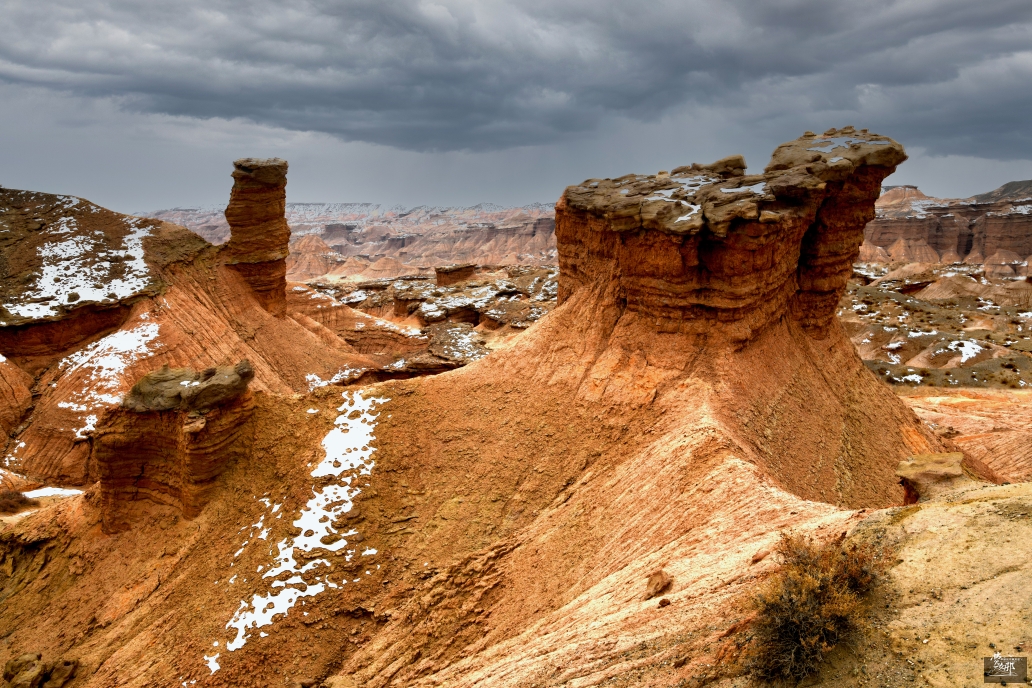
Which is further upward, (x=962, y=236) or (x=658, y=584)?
(x=962, y=236)

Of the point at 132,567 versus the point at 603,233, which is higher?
the point at 603,233

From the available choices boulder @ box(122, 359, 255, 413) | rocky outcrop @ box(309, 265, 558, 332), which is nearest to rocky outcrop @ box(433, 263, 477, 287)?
rocky outcrop @ box(309, 265, 558, 332)

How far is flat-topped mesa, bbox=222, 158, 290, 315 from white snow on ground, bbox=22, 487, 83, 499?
567 inches

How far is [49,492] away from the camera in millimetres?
22062

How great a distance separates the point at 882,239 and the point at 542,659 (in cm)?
12883

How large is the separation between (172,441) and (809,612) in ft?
51.0

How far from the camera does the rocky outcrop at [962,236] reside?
9675 centimetres

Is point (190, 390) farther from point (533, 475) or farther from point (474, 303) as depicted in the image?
point (474, 303)

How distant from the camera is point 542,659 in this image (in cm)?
798

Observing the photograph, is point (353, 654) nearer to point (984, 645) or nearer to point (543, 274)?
point (984, 645)

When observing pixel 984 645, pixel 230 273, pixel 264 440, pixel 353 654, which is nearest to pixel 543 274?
pixel 230 273

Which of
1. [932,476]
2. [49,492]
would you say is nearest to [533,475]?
[932,476]

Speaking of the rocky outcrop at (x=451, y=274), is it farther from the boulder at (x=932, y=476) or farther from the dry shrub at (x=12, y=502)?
the boulder at (x=932, y=476)

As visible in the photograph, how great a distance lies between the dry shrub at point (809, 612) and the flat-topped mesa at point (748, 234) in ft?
29.0
